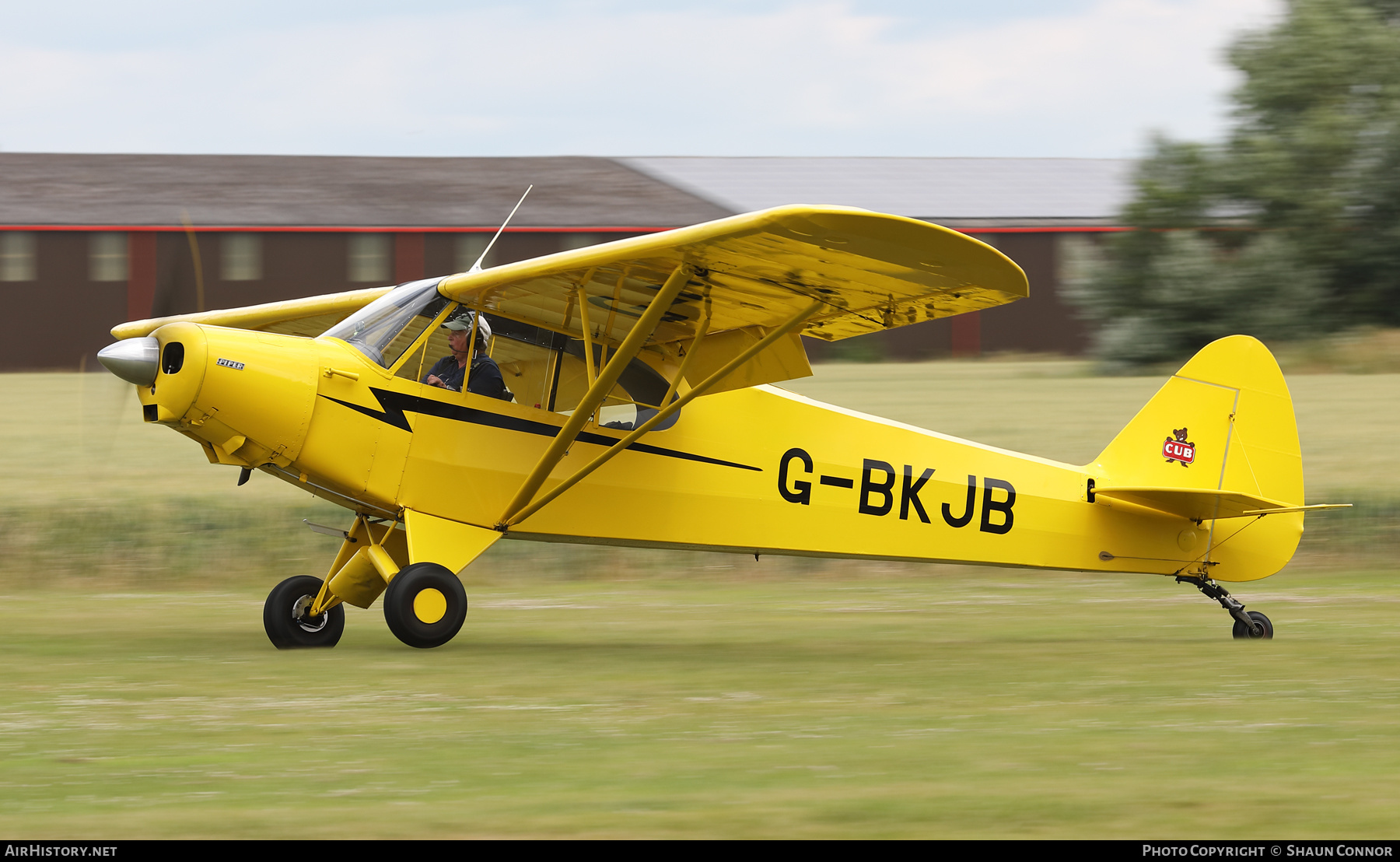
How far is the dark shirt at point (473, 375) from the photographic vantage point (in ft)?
32.1

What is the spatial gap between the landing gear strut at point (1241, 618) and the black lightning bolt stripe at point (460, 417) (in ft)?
12.2

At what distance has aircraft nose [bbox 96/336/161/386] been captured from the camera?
345 inches

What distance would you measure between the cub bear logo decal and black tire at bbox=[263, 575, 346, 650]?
6.02 m

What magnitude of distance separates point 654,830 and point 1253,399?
7433 mm

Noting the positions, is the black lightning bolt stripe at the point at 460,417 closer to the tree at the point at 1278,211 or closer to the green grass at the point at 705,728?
the green grass at the point at 705,728

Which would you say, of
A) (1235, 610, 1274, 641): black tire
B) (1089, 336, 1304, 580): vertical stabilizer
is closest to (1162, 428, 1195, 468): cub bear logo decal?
(1089, 336, 1304, 580): vertical stabilizer

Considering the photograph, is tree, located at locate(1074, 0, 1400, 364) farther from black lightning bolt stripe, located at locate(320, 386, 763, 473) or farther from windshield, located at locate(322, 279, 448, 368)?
windshield, located at locate(322, 279, 448, 368)

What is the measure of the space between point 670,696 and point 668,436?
8.11ft

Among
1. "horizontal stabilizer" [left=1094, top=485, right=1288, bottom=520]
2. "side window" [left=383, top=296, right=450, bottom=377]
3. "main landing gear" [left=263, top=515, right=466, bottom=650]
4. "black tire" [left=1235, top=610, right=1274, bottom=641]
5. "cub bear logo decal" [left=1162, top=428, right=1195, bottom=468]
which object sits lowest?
"black tire" [left=1235, top=610, right=1274, bottom=641]

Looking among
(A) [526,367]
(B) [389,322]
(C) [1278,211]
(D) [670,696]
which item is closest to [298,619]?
(B) [389,322]

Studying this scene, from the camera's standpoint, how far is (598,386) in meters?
9.36

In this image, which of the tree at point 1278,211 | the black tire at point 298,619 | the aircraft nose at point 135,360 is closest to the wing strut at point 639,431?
the black tire at point 298,619
